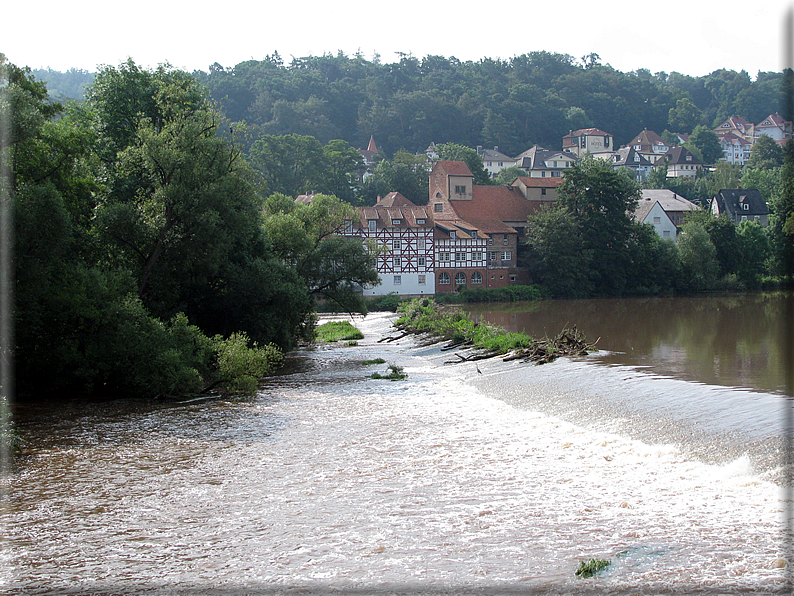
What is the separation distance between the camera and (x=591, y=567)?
8477mm

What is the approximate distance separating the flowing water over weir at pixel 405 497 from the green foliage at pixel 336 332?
69.2 ft

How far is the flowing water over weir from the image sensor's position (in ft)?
28.0

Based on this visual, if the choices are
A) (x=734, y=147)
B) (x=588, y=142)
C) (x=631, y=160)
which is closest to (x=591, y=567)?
(x=631, y=160)

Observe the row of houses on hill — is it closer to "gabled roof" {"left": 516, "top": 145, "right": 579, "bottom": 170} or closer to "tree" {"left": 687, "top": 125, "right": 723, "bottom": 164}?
"gabled roof" {"left": 516, "top": 145, "right": 579, "bottom": 170}

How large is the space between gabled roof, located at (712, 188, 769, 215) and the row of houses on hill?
11.0 metres

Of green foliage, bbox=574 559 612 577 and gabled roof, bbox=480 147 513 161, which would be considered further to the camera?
gabled roof, bbox=480 147 513 161

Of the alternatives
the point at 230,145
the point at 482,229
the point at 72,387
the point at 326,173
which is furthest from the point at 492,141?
the point at 72,387

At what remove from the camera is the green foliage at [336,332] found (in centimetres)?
3979

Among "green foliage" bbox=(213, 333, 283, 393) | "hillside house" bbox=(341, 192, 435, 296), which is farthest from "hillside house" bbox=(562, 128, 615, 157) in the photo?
"green foliage" bbox=(213, 333, 283, 393)

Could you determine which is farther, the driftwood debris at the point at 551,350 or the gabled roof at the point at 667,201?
the gabled roof at the point at 667,201

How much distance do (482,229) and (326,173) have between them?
29.2 metres

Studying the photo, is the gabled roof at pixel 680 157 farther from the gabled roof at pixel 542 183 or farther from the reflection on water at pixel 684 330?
the reflection on water at pixel 684 330

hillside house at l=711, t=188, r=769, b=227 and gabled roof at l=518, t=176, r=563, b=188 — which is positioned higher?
gabled roof at l=518, t=176, r=563, b=188

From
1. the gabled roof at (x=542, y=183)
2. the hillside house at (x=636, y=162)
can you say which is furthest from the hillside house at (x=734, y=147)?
the gabled roof at (x=542, y=183)
